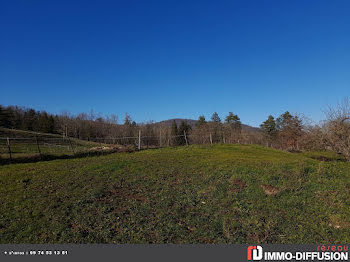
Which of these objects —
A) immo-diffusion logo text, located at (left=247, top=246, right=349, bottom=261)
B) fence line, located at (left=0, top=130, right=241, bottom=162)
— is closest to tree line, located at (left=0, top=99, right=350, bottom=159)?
fence line, located at (left=0, top=130, right=241, bottom=162)

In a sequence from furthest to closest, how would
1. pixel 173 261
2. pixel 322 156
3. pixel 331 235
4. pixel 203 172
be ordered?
pixel 322 156, pixel 203 172, pixel 331 235, pixel 173 261

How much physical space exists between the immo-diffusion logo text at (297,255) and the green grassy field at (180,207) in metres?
0.29

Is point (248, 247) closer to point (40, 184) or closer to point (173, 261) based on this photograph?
point (173, 261)

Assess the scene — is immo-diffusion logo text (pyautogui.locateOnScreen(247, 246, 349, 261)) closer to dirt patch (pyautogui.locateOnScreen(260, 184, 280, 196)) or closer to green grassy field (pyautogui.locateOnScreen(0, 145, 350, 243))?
green grassy field (pyautogui.locateOnScreen(0, 145, 350, 243))

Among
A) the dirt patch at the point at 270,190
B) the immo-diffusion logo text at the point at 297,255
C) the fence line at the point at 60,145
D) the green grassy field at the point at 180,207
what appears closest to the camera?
the immo-diffusion logo text at the point at 297,255

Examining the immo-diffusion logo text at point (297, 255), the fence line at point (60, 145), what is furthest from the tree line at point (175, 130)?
the immo-diffusion logo text at point (297, 255)

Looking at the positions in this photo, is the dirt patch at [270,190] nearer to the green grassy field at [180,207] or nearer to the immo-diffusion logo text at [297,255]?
the green grassy field at [180,207]

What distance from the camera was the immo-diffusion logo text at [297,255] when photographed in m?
3.02

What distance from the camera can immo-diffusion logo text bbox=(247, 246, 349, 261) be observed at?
3016 mm

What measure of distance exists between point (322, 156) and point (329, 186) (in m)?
13.2

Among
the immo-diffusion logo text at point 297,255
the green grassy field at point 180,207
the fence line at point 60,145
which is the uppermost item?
the fence line at point 60,145

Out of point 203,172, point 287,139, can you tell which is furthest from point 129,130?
point 203,172

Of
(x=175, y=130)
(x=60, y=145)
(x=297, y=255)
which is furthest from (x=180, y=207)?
(x=175, y=130)

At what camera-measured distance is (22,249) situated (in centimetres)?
324
